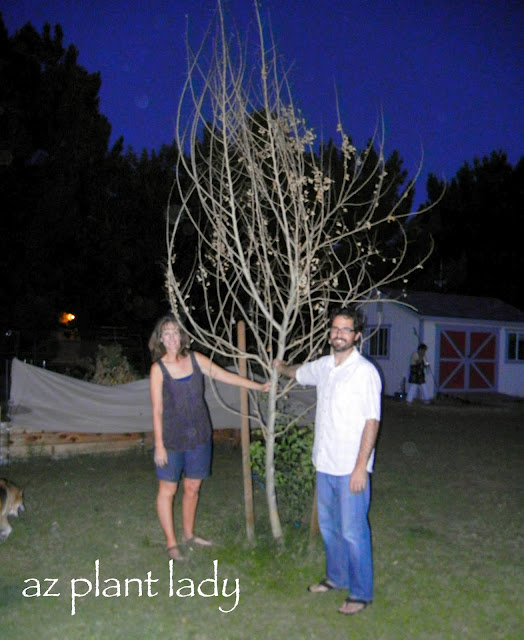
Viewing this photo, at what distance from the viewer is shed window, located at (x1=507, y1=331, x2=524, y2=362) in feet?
66.1

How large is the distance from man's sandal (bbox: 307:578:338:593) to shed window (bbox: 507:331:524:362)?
17463mm

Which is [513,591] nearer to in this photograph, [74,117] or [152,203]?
[74,117]

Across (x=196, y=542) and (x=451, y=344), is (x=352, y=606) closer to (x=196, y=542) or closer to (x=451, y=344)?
(x=196, y=542)

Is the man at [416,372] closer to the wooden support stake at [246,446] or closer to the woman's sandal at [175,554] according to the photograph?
the wooden support stake at [246,446]

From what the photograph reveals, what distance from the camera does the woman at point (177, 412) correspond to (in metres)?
4.48

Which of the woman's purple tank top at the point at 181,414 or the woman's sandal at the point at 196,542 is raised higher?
the woman's purple tank top at the point at 181,414

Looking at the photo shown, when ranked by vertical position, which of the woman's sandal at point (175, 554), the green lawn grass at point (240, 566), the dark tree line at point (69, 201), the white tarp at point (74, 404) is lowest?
the green lawn grass at point (240, 566)

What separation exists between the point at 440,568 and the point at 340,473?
146 centimetres

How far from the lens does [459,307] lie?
66.7 ft

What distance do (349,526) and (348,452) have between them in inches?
16.4

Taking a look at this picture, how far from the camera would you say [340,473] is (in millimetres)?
3803

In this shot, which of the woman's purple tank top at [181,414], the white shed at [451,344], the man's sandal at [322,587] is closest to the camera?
the man's sandal at [322,587]

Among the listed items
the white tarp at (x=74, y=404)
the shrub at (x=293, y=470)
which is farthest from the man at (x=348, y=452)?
the white tarp at (x=74, y=404)

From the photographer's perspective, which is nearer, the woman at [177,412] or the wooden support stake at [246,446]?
the woman at [177,412]
